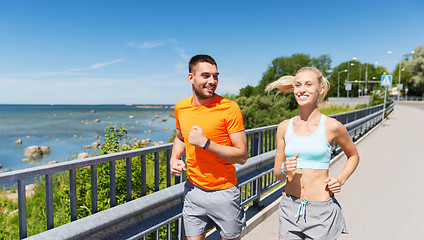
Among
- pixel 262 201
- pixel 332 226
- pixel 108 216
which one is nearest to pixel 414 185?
pixel 262 201

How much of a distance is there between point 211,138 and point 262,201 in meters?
3.13

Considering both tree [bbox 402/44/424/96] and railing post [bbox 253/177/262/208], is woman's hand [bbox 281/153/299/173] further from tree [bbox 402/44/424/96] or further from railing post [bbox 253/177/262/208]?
tree [bbox 402/44/424/96]

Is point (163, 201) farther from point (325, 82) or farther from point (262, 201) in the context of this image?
point (262, 201)

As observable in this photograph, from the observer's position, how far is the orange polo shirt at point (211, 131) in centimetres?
213

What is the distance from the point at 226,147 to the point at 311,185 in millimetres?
686

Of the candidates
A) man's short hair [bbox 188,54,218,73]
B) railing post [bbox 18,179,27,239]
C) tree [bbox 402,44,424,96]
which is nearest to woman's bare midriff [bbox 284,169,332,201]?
man's short hair [bbox 188,54,218,73]

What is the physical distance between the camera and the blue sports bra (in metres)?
2.14

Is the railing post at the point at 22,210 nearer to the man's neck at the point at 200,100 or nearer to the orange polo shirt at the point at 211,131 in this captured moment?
the orange polo shirt at the point at 211,131

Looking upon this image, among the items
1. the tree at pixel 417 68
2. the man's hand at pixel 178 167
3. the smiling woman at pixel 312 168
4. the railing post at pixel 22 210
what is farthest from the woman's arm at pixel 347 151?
the tree at pixel 417 68

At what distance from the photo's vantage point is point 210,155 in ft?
7.27

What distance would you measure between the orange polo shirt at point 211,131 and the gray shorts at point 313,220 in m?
0.49

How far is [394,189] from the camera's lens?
596cm

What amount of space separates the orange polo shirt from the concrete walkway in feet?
6.25

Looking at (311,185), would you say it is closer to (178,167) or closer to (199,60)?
(178,167)
